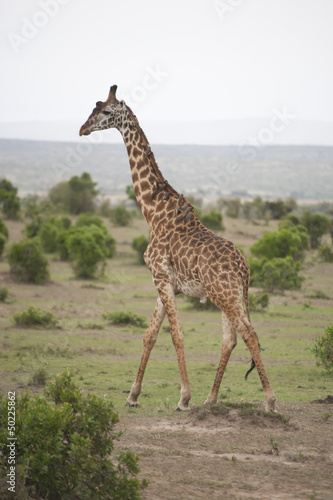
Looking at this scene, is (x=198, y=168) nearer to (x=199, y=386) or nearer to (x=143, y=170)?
(x=199, y=386)

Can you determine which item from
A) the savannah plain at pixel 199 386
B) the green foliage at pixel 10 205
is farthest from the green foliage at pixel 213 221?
the savannah plain at pixel 199 386

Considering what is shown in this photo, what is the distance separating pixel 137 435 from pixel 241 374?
477cm

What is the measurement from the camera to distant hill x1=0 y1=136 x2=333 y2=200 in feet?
445

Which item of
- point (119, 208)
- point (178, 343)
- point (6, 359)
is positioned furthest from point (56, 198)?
point (178, 343)

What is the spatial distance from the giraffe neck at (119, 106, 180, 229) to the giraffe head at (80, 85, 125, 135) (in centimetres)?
18

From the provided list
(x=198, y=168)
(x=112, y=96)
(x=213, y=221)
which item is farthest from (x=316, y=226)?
(x=198, y=168)

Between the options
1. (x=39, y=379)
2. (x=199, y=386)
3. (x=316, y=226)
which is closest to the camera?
(x=39, y=379)

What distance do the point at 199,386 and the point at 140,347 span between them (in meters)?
4.20

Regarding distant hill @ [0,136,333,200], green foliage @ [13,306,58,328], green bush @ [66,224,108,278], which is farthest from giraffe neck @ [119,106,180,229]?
distant hill @ [0,136,333,200]

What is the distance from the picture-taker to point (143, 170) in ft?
32.3

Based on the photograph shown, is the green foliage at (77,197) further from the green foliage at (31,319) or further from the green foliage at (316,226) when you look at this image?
the green foliage at (31,319)

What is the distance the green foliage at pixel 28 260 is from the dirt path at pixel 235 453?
52.8 feet

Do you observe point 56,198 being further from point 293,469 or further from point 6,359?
point 293,469

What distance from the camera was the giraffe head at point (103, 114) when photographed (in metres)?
9.70
